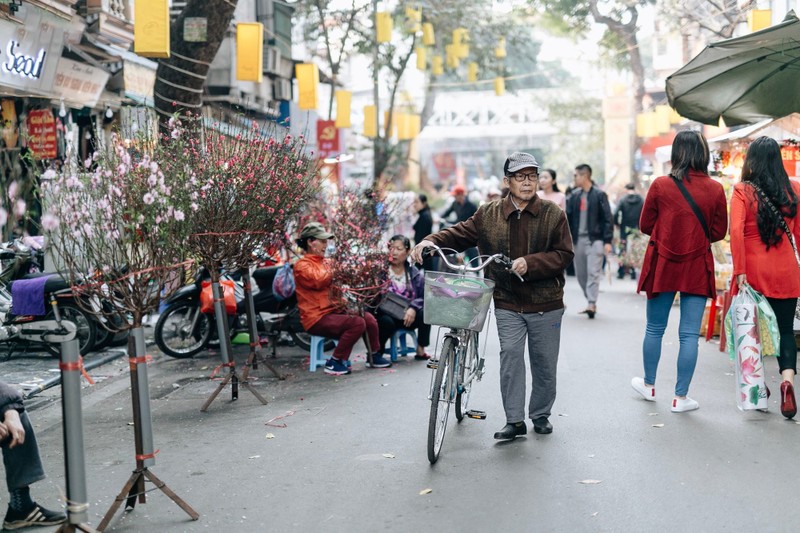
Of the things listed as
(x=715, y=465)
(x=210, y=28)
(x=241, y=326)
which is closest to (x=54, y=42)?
(x=210, y=28)

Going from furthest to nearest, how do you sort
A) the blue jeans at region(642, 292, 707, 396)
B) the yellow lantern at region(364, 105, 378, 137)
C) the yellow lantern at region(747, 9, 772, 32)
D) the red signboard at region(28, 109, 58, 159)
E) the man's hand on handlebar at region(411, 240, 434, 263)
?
the yellow lantern at region(364, 105, 378, 137) → the yellow lantern at region(747, 9, 772, 32) → the red signboard at region(28, 109, 58, 159) → the blue jeans at region(642, 292, 707, 396) → the man's hand on handlebar at region(411, 240, 434, 263)

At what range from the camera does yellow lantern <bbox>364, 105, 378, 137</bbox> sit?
26.9m

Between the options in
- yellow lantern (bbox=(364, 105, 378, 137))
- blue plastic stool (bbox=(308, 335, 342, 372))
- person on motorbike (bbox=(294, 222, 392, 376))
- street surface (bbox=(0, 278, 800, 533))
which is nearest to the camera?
street surface (bbox=(0, 278, 800, 533))

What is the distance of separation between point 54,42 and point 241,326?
5.71 meters

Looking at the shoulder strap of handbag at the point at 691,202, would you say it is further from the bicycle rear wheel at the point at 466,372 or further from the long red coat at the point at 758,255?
the bicycle rear wheel at the point at 466,372

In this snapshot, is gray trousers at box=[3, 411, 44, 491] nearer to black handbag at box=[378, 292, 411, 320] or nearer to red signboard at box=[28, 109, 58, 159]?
black handbag at box=[378, 292, 411, 320]

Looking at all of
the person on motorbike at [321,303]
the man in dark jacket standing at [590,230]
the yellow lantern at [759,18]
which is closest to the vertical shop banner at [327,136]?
the yellow lantern at [759,18]

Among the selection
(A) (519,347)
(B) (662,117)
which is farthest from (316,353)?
(B) (662,117)

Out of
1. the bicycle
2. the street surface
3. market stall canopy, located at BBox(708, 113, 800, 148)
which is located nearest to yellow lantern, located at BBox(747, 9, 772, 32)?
market stall canopy, located at BBox(708, 113, 800, 148)

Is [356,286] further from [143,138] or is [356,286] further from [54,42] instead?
[54,42]

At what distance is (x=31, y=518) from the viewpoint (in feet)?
17.0

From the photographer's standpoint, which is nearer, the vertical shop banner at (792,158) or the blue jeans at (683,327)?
the blue jeans at (683,327)

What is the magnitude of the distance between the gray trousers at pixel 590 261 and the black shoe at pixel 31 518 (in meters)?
9.58

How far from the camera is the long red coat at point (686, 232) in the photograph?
744 cm
